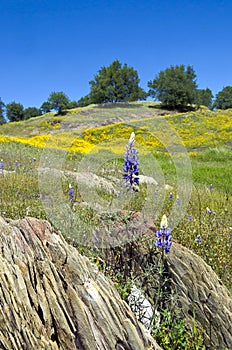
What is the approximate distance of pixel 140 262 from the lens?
307 cm

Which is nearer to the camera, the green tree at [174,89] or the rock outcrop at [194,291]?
the rock outcrop at [194,291]

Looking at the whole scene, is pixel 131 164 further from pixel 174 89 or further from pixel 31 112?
pixel 31 112

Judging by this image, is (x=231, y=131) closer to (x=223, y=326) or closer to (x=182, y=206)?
(x=182, y=206)

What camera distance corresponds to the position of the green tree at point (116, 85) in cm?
4772

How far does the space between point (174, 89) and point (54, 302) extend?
137 feet

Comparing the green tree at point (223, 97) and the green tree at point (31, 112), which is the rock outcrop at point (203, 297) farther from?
the green tree at point (223, 97)

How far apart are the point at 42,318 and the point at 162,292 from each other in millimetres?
1199

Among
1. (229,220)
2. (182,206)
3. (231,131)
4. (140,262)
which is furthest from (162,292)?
(231,131)

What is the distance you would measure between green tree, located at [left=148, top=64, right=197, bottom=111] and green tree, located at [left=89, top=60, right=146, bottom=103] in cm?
608

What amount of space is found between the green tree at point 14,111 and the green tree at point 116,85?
20116 mm

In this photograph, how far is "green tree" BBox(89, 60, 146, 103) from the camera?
4772cm

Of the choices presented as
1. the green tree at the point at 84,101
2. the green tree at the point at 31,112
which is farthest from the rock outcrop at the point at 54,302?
the green tree at the point at 31,112

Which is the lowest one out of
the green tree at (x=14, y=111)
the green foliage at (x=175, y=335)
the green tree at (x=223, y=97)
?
the green foliage at (x=175, y=335)

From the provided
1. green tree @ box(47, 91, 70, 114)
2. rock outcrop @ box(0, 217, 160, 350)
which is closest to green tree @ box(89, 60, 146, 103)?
green tree @ box(47, 91, 70, 114)
